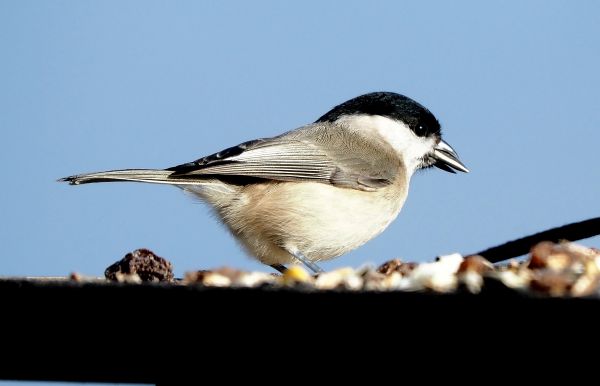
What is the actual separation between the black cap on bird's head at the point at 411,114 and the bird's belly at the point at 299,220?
830mm

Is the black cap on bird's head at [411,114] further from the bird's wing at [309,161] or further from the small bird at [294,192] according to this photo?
the small bird at [294,192]

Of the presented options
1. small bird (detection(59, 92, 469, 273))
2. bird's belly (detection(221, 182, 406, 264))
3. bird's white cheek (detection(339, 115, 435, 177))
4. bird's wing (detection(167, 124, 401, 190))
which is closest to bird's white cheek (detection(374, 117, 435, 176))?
bird's white cheek (detection(339, 115, 435, 177))

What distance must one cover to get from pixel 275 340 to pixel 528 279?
0.48 metres

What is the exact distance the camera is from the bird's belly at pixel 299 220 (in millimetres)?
4133

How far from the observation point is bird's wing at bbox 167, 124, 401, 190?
159 inches

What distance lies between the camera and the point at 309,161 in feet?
14.3

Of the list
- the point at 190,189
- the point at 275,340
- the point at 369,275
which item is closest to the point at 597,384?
the point at 275,340

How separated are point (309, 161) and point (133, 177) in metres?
0.98

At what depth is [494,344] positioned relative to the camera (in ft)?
3.65

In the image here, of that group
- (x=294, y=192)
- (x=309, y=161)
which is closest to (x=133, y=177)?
(x=294, y=192)

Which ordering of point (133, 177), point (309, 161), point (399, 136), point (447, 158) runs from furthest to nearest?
point (399, 136) → point (447, 158) → point (309, 161) → point (133, 177)

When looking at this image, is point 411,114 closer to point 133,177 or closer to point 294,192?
point 294,192

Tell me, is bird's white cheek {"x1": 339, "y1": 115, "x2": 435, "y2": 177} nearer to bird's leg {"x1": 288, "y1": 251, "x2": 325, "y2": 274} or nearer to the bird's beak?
the bird's beak

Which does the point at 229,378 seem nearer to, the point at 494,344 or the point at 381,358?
the point at 381,358
